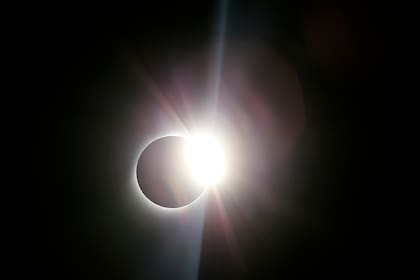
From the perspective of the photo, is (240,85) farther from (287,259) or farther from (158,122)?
(287,259)

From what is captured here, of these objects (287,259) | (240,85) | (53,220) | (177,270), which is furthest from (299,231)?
(53,220)

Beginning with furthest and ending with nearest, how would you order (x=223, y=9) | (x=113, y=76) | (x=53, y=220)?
(x=53, y=220), (x=113, y=76), (x=223, y=9)

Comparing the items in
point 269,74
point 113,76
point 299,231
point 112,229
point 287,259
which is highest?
point 113,76

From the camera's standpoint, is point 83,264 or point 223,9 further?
point 83,264

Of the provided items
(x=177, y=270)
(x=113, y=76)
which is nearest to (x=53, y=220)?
(x=177, y=270)

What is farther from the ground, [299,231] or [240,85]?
[240,85]

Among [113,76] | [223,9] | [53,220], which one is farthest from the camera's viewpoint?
[53,220]

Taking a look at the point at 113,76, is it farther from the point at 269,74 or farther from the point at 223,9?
the point at 269,74
